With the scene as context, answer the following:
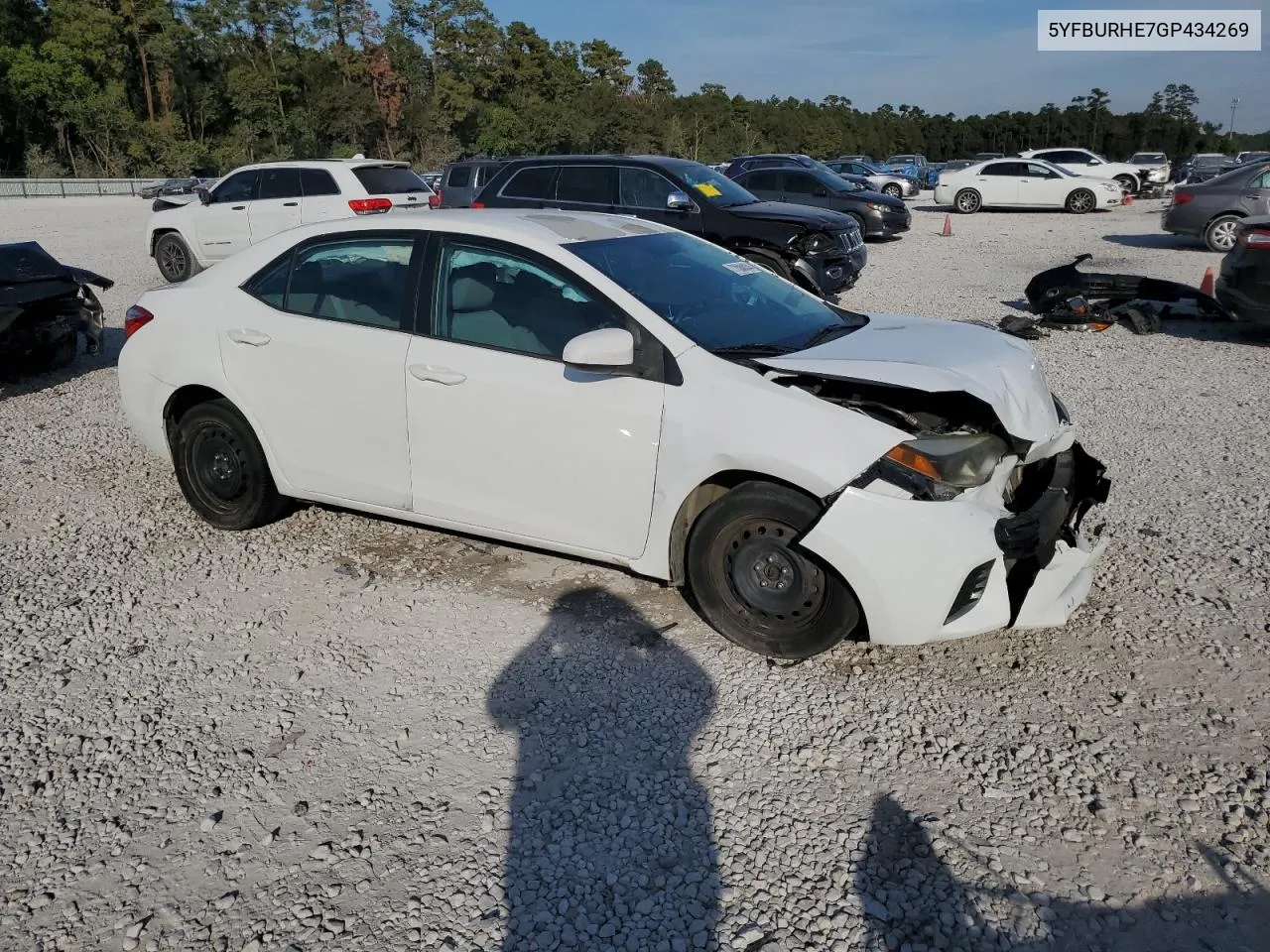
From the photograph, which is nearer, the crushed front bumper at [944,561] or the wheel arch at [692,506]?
the crushed front bumper at [944,561]

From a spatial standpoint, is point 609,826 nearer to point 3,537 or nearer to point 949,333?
point 949,333

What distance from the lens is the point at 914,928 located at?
2.55 m

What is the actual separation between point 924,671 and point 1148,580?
1459mm

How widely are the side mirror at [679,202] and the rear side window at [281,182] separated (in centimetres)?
583

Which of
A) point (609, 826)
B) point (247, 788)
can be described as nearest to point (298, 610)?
point (247, 788)

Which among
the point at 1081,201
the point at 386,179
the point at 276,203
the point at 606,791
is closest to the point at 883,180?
the point at 1081,201

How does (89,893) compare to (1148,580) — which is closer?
(89,893)

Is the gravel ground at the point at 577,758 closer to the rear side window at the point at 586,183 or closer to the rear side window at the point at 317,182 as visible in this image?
the rear side window at the point at 586,183

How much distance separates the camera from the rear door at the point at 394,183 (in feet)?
46.0

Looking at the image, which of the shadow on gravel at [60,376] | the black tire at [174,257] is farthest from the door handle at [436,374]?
the black tire at [174,257]

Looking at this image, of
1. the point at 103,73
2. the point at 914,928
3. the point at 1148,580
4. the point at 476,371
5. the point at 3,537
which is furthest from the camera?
the point at 103,73

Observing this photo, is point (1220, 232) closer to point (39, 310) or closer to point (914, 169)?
point (39, 310)

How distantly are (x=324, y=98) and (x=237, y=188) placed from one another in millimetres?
57354

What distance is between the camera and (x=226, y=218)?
14.3 metres
